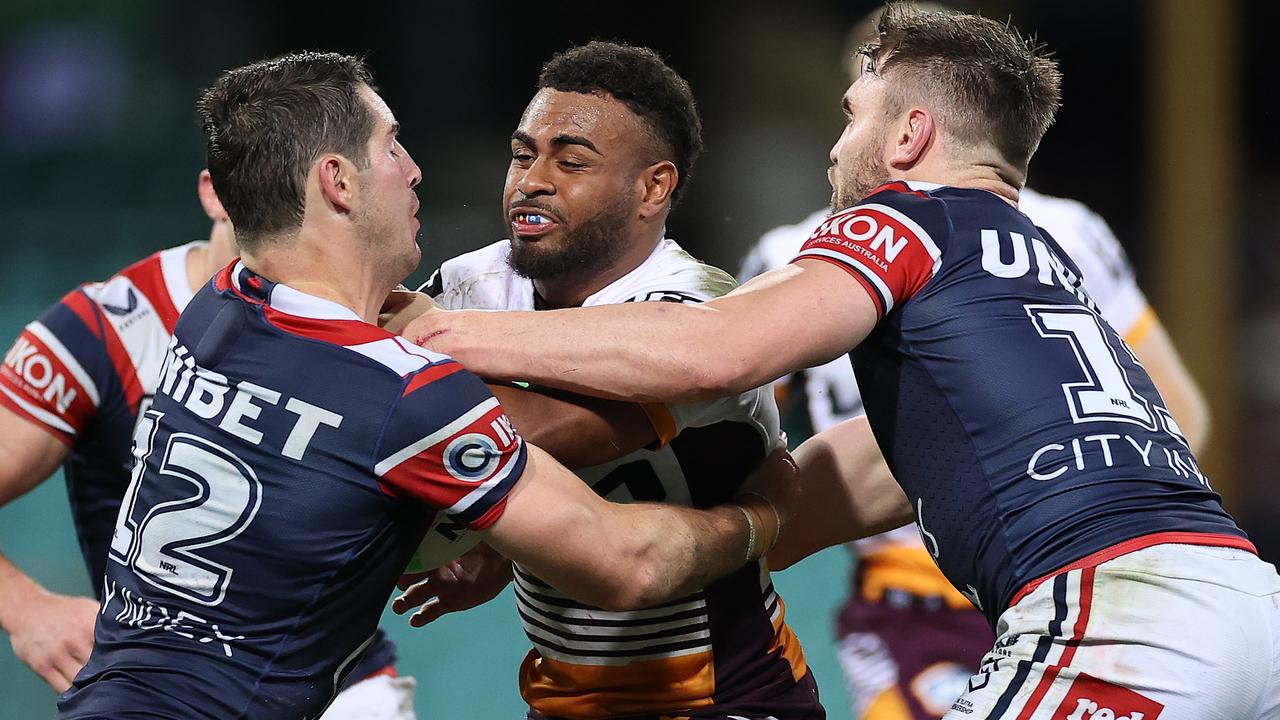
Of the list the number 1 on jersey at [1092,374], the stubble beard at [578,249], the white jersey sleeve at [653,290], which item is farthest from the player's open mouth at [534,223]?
the number 1 on jersey at [1092,374]

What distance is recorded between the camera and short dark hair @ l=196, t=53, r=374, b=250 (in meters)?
2.33

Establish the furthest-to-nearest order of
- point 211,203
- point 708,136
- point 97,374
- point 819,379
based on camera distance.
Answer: point 708,136
point 819,379
point 211,203
point 97,374

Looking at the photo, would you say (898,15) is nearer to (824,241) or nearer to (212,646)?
(824,241)

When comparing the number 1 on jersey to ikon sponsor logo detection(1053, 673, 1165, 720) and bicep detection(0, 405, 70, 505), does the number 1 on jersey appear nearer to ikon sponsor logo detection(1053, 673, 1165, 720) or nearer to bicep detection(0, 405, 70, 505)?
ikon sponsor logo detection(1053, 673, 1165, 720)

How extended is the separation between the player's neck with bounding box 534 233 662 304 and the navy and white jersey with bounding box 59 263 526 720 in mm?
755

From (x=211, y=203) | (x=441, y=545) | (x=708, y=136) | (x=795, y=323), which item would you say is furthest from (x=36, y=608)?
(x=708, y=136)

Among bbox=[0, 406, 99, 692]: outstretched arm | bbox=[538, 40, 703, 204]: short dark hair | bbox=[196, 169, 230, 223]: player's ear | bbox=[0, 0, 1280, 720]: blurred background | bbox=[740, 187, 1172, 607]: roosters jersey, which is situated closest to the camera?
bbox=[538, 40, 703, 204]: short dark hair

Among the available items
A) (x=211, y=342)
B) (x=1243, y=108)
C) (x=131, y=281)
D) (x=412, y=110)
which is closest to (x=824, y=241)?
A: (x=211, y=342)

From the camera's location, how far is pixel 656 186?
304 centimetres

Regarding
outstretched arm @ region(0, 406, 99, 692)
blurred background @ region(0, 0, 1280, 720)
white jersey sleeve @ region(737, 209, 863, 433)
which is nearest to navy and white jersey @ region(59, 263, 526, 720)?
outstretched arm @ region(0, 406, 99, 692)

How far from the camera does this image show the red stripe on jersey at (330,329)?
221 centimetres

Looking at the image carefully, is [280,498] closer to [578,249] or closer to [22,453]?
[578,249]

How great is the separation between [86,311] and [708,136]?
6.67 m

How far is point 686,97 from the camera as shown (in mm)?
3135
